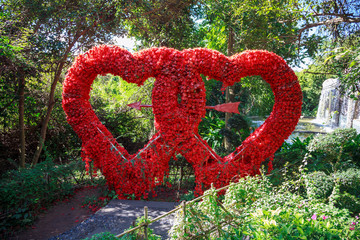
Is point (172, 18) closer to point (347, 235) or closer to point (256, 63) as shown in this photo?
point (256, 63)

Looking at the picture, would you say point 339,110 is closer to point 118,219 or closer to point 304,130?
point 304,130

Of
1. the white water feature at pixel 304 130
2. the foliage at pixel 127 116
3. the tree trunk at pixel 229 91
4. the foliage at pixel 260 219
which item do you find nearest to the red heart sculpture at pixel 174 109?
the foliage at pixel 260 219

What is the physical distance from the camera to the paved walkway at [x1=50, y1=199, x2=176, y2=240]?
3.88 metres

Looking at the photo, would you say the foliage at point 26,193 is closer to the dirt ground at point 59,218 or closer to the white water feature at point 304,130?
the dirt ground at point 59,218

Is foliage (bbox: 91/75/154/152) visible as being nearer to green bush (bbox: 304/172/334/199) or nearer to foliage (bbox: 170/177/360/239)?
green bush (bbox: 304/172/334/199)

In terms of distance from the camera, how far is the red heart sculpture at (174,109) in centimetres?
477

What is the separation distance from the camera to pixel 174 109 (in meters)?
4.82

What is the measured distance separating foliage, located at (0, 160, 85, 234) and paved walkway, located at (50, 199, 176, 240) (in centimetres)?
70

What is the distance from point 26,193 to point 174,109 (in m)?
2.77

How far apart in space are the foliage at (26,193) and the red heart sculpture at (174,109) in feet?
2.42

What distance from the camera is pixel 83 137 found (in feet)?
16.6

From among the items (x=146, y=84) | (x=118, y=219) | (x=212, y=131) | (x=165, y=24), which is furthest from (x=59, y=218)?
(x=165, y=24)

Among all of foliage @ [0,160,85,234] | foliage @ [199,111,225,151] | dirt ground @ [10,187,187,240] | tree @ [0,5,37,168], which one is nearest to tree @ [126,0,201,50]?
tree @ [0,5,37,168]

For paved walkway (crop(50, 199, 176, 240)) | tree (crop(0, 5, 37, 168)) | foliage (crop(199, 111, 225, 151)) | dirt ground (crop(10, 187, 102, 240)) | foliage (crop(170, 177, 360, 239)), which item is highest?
tree (crop(0, 5, 37, 168))
